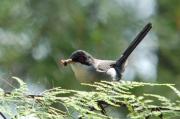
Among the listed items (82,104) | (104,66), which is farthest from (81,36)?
(82,104)

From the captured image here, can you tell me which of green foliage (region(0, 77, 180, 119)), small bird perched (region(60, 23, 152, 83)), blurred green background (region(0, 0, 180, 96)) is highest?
blurred green background (region(0, 0, 180, 96))

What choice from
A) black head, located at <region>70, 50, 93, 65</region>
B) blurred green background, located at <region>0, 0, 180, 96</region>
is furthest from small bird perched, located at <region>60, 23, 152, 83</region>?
blurred green background, located at <region>0, 0, 180, 96</region>

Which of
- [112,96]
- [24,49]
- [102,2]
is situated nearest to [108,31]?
[102,2]

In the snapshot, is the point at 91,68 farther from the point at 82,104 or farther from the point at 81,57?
the point at 82,104

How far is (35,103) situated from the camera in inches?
55.9

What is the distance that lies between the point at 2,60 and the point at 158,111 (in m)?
4.21

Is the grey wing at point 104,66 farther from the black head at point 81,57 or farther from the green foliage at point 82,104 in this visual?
the green foliage at point 82,104

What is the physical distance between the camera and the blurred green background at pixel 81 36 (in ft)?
18.1

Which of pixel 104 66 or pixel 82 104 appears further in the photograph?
pixel 104 66

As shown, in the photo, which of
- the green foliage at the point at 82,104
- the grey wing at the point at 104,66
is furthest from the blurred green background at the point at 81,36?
the green foliage at the point at 82,104

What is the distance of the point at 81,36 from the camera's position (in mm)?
5688

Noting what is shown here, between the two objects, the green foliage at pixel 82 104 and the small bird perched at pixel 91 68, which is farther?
the small bird perched at pixel 91 68

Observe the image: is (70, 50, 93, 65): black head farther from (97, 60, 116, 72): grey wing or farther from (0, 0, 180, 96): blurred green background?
(0, 0, 180, 96): blurred green background

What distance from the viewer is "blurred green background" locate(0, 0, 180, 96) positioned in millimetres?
5531
